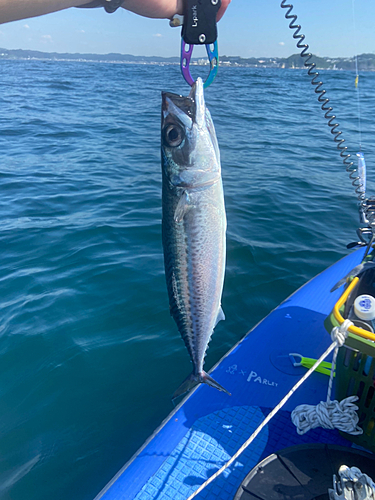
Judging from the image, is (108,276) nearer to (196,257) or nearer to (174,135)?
(196,257)

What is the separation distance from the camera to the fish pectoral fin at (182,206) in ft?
5.34

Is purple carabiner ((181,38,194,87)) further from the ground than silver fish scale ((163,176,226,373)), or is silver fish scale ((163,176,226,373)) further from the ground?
purple carabiner ((181,38,194,87))

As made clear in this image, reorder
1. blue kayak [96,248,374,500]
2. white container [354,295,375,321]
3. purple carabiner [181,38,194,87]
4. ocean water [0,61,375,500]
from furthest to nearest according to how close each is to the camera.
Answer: ocean water [0,61,375,500] → blue kayak [96,248,374,500] → white container [354,295,375,321] → purple carabiner [181,38,194,87]

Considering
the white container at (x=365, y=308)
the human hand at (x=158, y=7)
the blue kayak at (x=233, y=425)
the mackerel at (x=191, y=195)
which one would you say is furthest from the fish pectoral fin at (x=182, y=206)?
the blue kayak at (x=233, y=425)

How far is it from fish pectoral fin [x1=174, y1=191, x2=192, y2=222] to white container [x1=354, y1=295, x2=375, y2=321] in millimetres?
1464

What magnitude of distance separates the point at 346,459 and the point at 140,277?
396 cm

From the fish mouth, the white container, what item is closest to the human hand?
the fish mouth

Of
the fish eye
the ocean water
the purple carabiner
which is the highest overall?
the purple carabiner

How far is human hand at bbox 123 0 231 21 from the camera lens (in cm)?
162

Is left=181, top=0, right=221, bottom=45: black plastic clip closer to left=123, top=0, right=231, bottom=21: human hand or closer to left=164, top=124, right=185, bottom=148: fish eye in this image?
left=123, top=0, right=231, bottom=21: human hand

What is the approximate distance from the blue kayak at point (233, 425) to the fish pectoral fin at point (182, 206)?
193 cm

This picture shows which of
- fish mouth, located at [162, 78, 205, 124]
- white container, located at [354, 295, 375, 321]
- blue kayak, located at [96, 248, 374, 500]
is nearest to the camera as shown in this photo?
fish mouth, located at [162, 78, 205, 124]

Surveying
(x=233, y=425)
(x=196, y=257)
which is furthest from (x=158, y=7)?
(x=233, y=425)

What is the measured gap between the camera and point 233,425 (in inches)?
109
